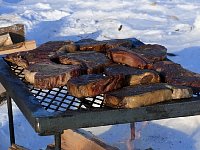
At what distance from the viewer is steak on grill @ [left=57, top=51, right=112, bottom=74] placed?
2198 millimetres

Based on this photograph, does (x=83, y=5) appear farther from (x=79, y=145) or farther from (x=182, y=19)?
(x=79, y=145)

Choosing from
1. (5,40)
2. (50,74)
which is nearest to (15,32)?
(5,40)

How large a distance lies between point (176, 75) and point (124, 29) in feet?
20.2

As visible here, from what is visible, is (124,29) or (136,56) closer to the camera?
(136,56)

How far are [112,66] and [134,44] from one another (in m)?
0.64

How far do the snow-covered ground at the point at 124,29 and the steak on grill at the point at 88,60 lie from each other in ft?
4.92

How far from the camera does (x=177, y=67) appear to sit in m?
2.25

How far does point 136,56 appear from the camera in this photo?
2303 millimetres

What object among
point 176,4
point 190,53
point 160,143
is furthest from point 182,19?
point 160,143

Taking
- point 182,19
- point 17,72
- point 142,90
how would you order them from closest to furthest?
point 142,90 < point 17,72 < point 182,19

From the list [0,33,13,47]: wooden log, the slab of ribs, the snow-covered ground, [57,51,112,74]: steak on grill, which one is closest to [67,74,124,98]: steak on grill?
the slab of ribs

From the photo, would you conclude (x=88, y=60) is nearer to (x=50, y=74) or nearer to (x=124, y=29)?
(x=50, y=74)

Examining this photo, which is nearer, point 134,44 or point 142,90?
point 142,90

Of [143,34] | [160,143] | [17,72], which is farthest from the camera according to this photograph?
[143,34]
